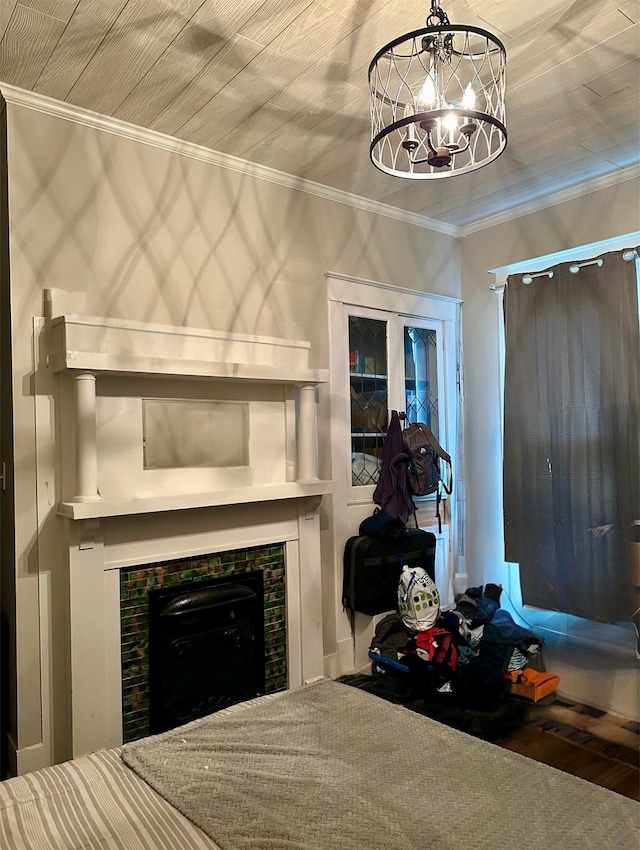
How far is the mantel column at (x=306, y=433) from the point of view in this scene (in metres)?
2.94

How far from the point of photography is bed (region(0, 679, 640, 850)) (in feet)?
4.13

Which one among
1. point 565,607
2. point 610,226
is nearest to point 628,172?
point 610,226

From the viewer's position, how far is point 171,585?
8.46 ft

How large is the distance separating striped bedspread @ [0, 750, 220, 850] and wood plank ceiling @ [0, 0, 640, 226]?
2.09 m

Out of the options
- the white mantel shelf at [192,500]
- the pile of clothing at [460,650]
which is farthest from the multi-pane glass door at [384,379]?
the pile of clothing at [460,650]

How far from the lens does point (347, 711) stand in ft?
6.03

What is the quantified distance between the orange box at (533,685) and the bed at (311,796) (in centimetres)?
156

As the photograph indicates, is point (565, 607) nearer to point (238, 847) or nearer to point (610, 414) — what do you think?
point (610, 414)

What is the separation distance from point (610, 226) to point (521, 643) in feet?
7.00

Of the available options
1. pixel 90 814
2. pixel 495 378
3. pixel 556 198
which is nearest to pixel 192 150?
pixel 556 198

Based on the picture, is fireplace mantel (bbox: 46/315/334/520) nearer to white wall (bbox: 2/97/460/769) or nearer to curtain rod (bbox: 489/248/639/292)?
white wall (bbox: 2/97/460/769)

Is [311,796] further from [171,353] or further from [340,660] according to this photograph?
[340,660]

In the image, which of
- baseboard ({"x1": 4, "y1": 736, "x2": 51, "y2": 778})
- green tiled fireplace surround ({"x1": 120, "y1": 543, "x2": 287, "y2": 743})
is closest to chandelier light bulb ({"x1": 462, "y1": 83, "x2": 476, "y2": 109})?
green tiled fireplace surround ({"x1": 120, "y1": 543, "x2": 287, "y2": 743})

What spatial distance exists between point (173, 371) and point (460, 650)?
1.94 meters
